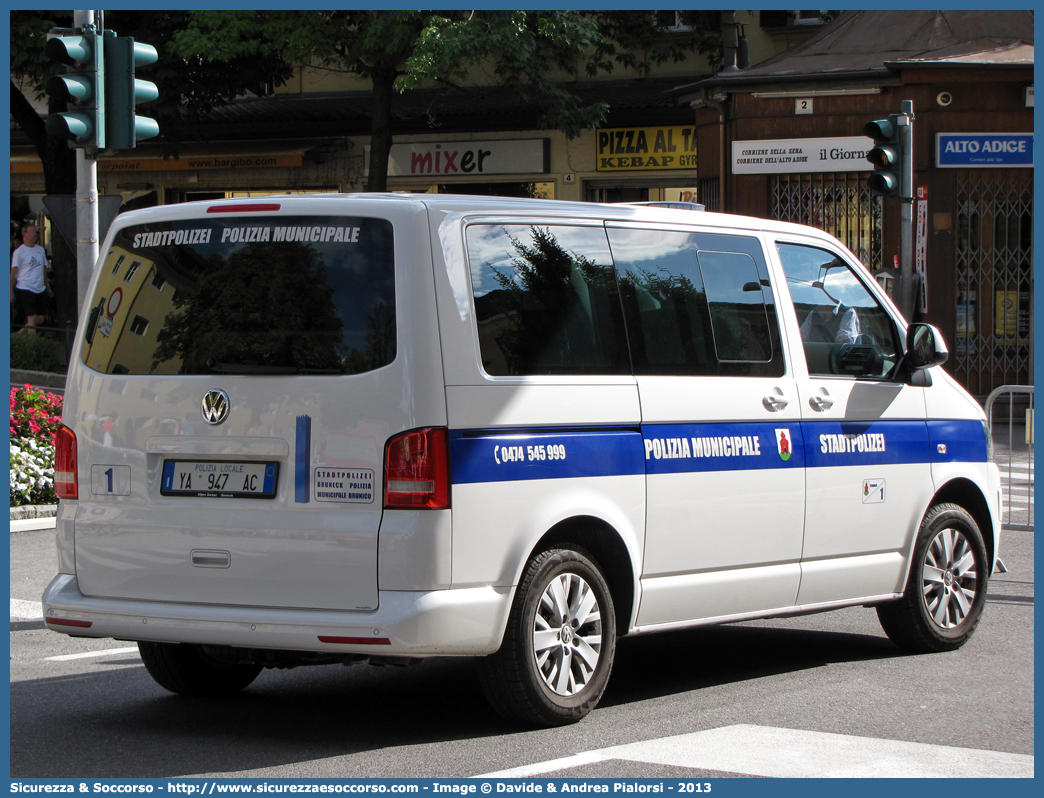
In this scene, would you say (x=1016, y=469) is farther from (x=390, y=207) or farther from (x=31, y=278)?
(x=31, y=278)

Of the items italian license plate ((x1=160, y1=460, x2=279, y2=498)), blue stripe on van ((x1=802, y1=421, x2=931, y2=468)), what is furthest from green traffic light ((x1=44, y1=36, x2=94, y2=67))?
blue stripe on van ((x1=802, y1=421, x2=931, y2=468))

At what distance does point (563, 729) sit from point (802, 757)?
0.96 m

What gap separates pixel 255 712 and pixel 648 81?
23053mm

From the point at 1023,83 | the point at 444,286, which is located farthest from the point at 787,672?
the point at 1023,83

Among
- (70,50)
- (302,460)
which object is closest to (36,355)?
(70,50)

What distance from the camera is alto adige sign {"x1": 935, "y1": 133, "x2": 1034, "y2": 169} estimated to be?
20.5 metres

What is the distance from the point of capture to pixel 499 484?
5.38 metres

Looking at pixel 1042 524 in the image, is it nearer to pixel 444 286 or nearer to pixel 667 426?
pixel 667 426

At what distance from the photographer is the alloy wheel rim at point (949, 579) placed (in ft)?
24.2

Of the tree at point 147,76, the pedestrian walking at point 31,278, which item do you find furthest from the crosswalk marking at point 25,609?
the pedestrian walking at point 31,278

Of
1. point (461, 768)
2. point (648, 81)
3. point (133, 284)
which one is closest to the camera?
point (461, 768)

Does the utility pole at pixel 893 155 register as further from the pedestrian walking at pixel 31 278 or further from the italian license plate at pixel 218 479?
the pedestrian walking at pixel 31 278

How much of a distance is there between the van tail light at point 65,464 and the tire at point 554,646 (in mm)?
1807

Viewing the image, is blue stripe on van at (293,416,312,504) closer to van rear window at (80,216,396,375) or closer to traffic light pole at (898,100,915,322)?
van rear window at (80,216,396,375)
